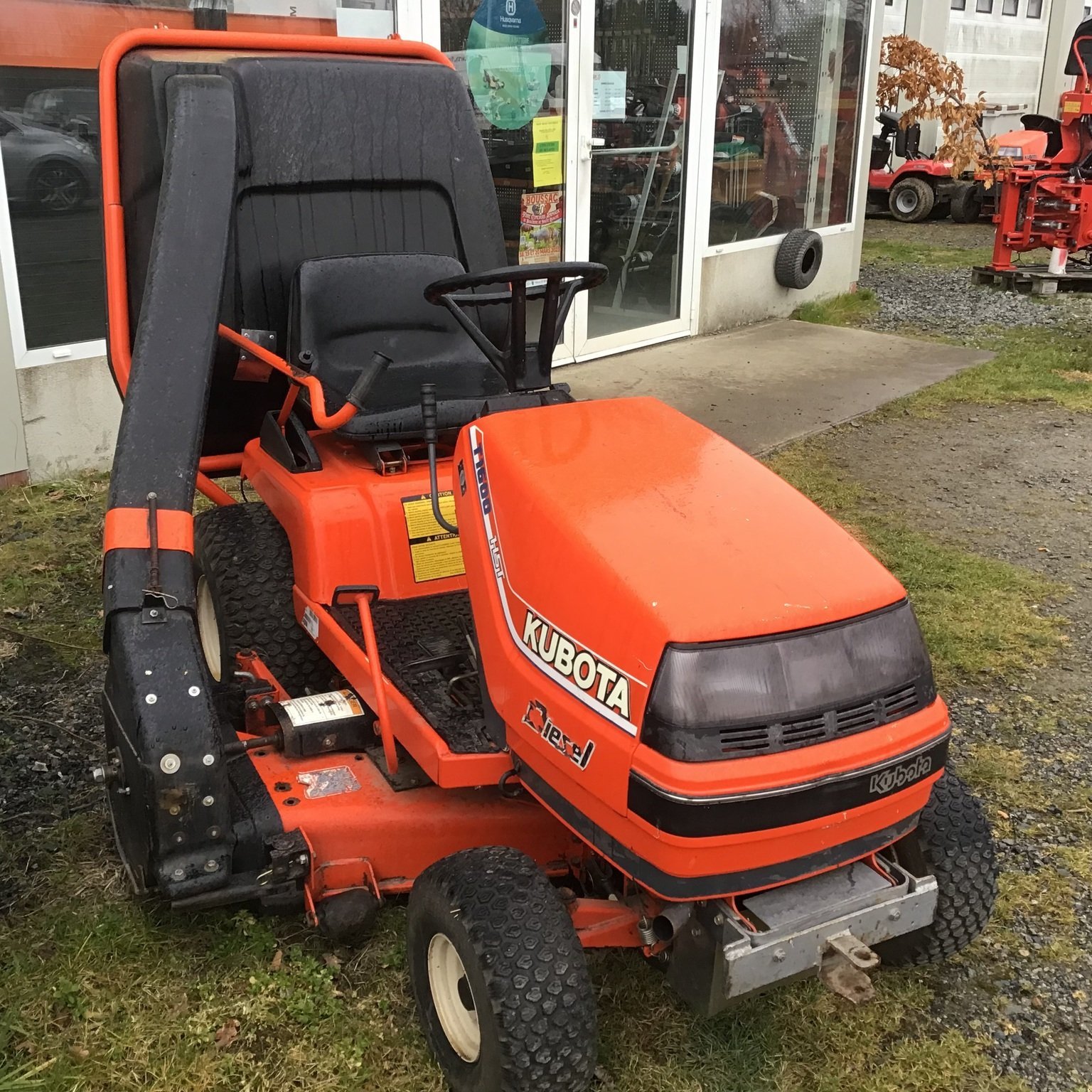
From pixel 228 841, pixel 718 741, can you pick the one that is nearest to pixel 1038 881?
pixel 718 741

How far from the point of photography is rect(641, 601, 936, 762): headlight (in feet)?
5.84

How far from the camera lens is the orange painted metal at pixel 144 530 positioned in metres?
2.15

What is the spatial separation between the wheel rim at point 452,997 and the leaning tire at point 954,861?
0.83 metres

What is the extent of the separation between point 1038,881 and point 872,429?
377 cm

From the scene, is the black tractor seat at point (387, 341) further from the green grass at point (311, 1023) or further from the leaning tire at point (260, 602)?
the green grass at point (311, 1023)

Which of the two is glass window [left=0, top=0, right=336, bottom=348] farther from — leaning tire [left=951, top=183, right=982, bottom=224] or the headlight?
leaning tire [left=951, top=183, right=982, bottom=224]

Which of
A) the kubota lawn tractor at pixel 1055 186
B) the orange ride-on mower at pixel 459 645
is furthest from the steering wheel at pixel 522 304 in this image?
the kubota lawn tractor at pixel 1055 186

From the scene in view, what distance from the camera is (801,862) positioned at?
1.89 meters

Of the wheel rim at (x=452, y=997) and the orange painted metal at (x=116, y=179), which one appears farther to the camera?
the orange painted metal at (x=116, y=179)

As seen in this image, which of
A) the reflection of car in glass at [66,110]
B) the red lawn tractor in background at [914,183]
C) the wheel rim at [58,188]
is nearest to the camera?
the reflection of car in glass at [66,110]

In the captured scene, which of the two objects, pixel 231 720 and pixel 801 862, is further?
pixel 231 720

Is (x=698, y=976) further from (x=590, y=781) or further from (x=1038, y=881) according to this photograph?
(x=1038, y=881)

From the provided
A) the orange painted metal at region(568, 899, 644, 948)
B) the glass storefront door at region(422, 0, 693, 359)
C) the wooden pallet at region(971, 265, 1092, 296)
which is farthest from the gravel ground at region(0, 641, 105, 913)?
the wooden pallet at region(971, 265, 1092, 296)

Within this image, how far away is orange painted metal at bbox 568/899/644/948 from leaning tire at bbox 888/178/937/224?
14.5 m
